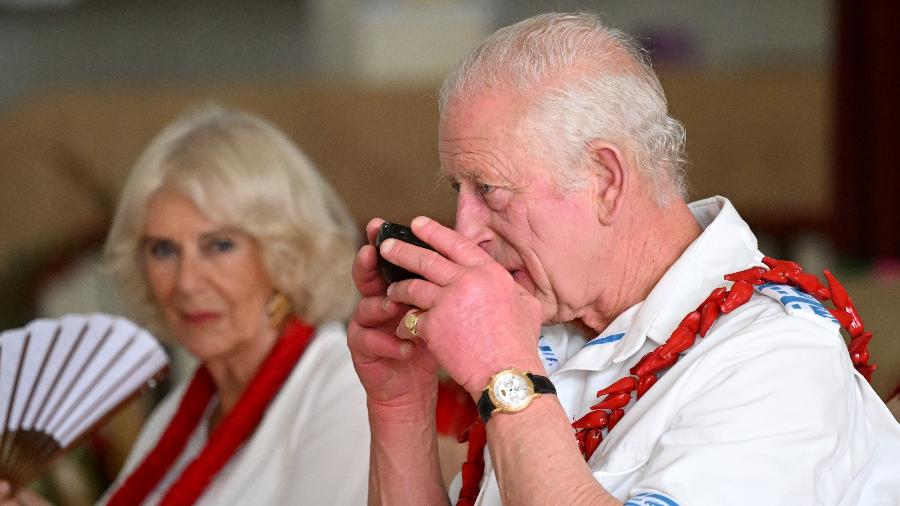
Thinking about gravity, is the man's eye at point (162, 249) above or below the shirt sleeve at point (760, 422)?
below

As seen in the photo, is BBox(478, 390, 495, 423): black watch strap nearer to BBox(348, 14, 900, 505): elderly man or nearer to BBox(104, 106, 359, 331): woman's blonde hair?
BBox(348, 14, 900, 505): elderly man

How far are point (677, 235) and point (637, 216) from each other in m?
0.09

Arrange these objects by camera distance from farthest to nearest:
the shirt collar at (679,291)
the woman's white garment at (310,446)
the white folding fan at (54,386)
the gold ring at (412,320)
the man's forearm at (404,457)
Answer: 1. the woman's white garment at (310,446)
2. the white folding fan at (54,386)
3. the man's forearm at (404,457)
4. the shirt collar at (679,291)
5. the gold ring at (412,320)

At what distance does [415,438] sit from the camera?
6.20 ft

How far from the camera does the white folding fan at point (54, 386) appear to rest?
7.41 ft

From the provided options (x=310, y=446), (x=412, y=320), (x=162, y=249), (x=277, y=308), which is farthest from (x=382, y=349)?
(x=162, y=249)

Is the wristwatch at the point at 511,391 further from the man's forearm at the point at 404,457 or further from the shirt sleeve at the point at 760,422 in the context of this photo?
the man's forearm at the point at 404,457

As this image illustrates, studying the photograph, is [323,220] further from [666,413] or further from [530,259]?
[666,413]

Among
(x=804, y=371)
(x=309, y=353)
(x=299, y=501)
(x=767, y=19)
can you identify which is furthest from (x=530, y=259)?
(x=767, y=19)

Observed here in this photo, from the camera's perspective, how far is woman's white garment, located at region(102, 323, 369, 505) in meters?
2.38

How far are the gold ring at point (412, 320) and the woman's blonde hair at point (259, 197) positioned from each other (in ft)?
4.03

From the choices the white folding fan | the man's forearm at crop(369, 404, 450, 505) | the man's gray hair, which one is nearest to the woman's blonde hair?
the white folding fan

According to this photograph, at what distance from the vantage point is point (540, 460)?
4.65ft

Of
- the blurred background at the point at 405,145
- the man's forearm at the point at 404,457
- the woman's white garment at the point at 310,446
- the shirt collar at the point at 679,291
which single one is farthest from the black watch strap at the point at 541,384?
the blurred background at the point at 405,145
